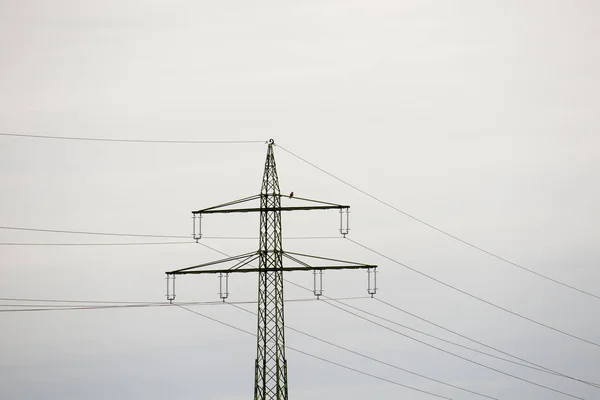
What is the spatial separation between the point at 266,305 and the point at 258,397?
16.8 feet

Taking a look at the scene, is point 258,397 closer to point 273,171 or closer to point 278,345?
point 278,345

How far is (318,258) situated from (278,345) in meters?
5.35

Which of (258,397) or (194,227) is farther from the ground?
(194,227)

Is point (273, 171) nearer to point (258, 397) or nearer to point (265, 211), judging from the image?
point (265, 211)

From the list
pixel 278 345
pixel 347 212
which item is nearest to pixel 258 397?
pixel 278 345

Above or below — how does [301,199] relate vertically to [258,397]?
above

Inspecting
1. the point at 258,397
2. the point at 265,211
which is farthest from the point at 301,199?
the point at 258,397

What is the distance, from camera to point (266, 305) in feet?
451

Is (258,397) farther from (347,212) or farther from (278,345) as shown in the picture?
(347,212)

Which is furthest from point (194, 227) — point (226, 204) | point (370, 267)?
point (370, 267)

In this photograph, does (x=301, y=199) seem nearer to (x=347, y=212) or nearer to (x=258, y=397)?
(x=347, y=212)

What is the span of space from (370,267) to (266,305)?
6.39m

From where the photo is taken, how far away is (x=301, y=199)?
138500mm

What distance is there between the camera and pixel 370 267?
135500mm
